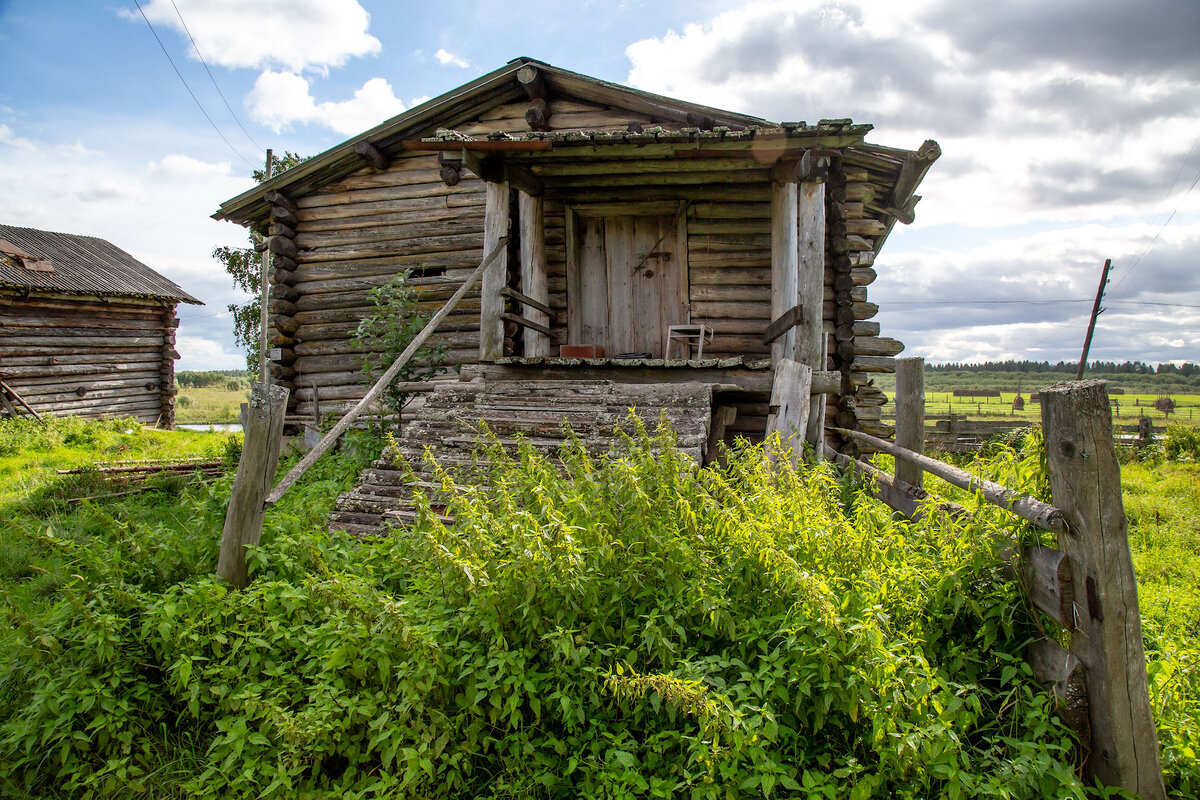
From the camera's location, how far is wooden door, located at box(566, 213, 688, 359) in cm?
943

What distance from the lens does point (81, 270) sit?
693 inches

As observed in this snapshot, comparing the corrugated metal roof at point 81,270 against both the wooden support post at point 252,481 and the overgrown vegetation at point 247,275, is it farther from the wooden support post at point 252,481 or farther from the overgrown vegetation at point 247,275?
the wooden support post at point 252,481

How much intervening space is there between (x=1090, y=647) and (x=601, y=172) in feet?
22.5

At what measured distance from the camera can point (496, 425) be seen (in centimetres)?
608

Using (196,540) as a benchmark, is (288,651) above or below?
below

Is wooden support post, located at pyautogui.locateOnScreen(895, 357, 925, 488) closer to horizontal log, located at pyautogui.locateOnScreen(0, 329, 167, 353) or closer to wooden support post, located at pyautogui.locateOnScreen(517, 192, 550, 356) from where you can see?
wooden support post, located at pyautogui.locateOnScreen(517, 192, 550, 356)

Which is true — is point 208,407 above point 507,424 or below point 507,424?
below

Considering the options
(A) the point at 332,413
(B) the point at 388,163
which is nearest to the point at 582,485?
(A) the point at 332,413

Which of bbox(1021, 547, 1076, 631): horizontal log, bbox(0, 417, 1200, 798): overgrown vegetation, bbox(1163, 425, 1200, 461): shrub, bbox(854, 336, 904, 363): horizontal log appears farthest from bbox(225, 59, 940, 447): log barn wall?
bbox(1163, 425, 1200, 461): shrub

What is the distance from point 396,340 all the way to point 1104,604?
27.3 ft

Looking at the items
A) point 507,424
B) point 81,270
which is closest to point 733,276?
point 507,424

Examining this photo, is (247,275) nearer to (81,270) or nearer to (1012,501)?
(81,270)

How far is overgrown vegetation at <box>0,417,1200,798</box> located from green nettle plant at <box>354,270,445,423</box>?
5317 millimetres

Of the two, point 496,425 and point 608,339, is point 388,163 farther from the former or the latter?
point 496,425
